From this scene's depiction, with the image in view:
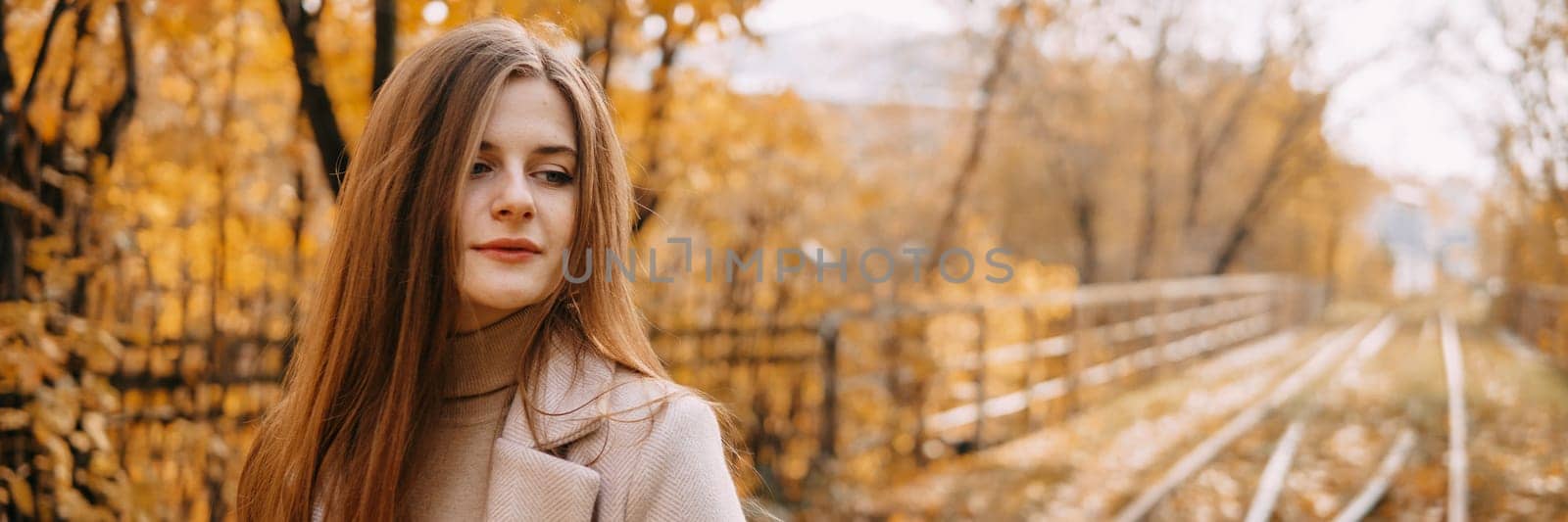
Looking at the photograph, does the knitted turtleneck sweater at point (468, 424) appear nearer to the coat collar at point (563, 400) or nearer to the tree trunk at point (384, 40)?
the coat collar at point (563, 400)

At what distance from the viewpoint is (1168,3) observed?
19.3 metres

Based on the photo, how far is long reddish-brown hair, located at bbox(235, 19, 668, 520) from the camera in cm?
160

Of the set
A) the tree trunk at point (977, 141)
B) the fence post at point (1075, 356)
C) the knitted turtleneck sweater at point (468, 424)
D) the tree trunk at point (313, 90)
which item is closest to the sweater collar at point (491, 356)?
the knitted turtleneck sweater at point (468, 424)

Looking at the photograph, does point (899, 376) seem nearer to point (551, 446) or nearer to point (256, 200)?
point (256, 200)

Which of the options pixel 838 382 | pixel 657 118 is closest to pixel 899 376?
pixel 838 382

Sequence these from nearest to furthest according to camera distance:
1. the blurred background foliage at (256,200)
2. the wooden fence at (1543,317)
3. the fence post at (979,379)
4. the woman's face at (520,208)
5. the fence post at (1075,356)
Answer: the woman's face at (520,208), the blurred background foliage at (256,200), the fence post at (979,379), the fence post at (1075,356), the wooden fence at (1543,317)

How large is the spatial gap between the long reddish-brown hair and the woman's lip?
6cm

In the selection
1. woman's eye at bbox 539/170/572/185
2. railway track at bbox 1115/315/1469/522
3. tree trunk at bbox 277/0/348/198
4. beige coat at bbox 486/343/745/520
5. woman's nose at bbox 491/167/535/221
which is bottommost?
railway track at bbox 1115/315/1469/522

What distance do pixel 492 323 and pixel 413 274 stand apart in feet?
0.41

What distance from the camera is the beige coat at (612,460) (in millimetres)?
1479

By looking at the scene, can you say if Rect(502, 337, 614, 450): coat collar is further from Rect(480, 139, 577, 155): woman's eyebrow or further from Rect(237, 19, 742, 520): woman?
Rect(480, 139, 577, 155): woman's eyebrow

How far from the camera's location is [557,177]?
1.64 meters

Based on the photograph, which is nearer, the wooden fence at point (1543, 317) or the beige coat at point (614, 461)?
the beige coat at point (614, 461)

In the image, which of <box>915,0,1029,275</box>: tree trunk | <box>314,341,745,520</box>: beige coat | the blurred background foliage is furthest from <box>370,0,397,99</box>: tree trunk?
<box>915,0,1029,275</box>: tree trunk
